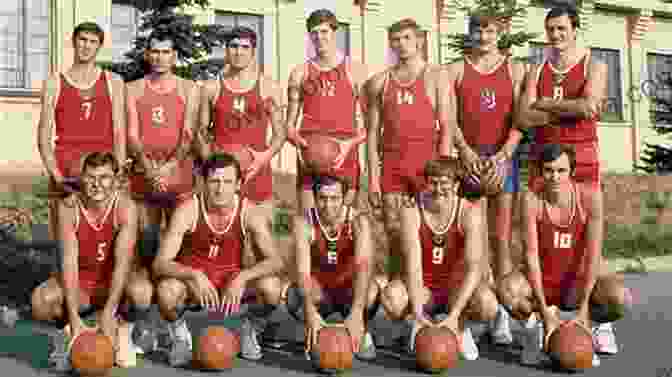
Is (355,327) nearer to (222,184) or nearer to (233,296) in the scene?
(233,296)

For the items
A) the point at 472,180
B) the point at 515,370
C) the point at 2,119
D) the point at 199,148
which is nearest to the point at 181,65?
the point at 2,119

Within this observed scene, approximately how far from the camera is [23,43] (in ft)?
53.4

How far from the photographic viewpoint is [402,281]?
5.59 m

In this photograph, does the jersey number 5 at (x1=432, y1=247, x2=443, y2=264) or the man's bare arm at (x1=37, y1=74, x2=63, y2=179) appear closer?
the jersey number 5 at (x1=432, y1=247, x2=443, y2=264)

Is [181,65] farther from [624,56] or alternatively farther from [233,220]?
[624,56]

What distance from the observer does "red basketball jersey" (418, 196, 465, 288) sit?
5.52 m

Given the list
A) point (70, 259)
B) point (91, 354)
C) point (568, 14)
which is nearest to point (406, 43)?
point (568, 14)

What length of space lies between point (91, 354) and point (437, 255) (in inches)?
91.9

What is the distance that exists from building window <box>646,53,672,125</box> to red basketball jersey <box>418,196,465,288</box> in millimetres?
18132

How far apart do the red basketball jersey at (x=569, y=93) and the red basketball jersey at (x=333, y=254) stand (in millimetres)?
1726

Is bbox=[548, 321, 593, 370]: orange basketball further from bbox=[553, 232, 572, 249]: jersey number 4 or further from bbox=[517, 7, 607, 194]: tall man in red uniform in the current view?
bbox=[517, 7, 607, 194]: tall man in red uniform

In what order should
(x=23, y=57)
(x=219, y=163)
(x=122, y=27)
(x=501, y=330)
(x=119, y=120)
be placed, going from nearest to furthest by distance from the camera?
(x=219, y=163) → (x=119, y=120) → (x=501, y=330) → (x=23, y=57) → (x=122, y=27)

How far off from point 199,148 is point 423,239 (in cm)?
197

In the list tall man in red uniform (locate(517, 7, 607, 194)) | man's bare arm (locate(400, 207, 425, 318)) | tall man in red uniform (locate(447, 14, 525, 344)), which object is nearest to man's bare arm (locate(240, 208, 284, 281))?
man's bare arm (locate(400, 207, 425, 318))
